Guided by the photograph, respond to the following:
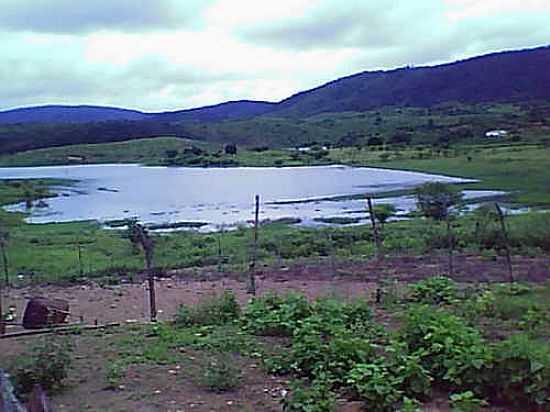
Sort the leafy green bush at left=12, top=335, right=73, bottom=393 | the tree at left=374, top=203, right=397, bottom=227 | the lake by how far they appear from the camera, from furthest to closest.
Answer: the lake < the tree at left=374, top=203, right=397, bottom=227 < the leafy green bush at left=12, top=335, right=73, bottom=393

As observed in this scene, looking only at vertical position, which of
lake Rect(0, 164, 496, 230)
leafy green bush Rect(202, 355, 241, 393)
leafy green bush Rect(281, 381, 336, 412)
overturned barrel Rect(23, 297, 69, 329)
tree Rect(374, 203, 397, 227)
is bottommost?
lake Rect(0, 164, 496, 230)

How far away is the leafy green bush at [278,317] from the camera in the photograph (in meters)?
10.5

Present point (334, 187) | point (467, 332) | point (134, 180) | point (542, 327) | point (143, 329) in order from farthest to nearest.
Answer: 1. point (134, 180)
2. point (334, 187)
3. point (143, 329)
4. point (542, 327)
5. point (467, 332)

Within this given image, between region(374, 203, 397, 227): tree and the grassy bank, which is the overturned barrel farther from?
the grassy bank

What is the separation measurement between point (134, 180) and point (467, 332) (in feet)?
231

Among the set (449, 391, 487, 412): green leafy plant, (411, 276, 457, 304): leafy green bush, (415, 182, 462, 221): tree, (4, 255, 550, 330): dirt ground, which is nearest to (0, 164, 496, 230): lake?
(415, 182, 462, 221): tree

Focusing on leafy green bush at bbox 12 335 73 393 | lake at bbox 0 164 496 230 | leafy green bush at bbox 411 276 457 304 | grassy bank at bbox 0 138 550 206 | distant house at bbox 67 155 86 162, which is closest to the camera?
leafy green bush at bbox 12 335 73 393

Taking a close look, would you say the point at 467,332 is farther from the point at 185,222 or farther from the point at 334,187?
the point at 334,187

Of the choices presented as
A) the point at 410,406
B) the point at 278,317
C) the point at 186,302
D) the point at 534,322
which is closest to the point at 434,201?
the point at 186,302

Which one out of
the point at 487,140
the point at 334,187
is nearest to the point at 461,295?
the point at 334,187

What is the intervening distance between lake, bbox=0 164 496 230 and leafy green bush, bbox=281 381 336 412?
31.3m

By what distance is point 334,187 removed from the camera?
58.2 metres

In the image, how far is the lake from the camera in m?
44.3

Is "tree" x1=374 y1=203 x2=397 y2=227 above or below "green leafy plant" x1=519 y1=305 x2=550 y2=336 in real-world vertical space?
below
